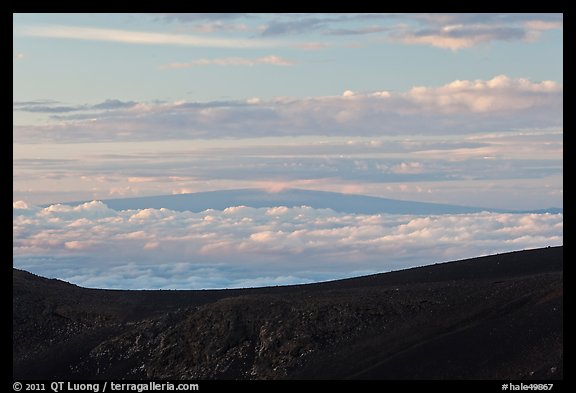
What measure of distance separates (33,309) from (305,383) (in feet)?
75.7

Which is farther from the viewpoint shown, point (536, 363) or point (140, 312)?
point (140, 312)

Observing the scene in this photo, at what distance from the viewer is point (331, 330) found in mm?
39812

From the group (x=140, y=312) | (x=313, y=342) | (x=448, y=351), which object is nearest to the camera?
(x=448, y=351)

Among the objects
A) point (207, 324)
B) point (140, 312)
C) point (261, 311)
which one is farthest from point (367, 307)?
point (140, 312)

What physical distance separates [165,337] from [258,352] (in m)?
6.14

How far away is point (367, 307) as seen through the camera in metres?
40.8

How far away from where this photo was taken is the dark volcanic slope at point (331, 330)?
3478cm

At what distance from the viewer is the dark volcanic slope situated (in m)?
34.8

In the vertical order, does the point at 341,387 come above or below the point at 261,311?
Answer: below

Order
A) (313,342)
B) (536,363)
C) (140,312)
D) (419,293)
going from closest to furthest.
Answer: (536,363), (313,342), (419,293), (140,312)
